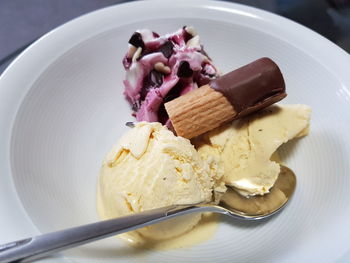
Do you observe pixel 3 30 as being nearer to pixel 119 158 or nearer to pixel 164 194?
pixel 119 158

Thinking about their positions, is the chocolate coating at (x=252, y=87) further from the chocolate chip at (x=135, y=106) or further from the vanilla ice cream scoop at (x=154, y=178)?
the chocolate chip at (x=135, y=106)

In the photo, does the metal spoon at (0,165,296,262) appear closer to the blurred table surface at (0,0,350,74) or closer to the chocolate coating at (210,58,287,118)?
the chocolate coating at (210,58,287,118)

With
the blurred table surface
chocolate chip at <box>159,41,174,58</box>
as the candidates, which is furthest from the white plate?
the blurred table surface

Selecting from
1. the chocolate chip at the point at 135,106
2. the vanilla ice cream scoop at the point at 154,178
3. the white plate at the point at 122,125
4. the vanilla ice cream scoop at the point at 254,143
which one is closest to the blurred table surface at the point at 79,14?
the white plate at the point at 122,125

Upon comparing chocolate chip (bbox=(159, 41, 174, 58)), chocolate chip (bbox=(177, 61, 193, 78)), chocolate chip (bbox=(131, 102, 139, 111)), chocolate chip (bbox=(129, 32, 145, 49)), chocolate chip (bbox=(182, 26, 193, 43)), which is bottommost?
chocolate chip (bbox=(131, 102, 139, 111))

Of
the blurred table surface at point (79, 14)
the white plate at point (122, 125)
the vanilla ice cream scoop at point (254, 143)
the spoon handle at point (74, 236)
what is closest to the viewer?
the spoon handle at point (74, 236)

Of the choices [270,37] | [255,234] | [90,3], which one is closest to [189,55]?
[270,37]
